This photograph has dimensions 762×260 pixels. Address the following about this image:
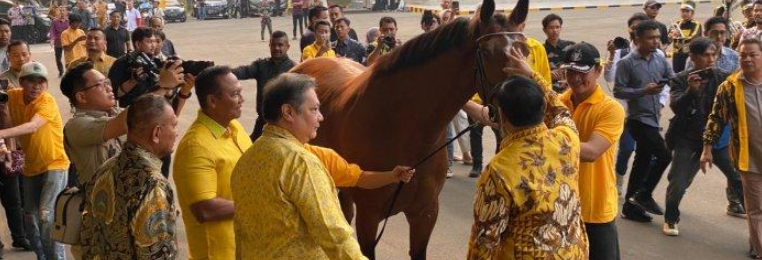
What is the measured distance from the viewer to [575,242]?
3730 millimetres

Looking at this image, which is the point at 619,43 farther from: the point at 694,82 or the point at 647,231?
the point at 647,231

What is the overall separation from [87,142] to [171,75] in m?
0.56

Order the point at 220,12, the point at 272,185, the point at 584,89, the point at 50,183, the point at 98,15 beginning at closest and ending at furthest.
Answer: the point at 272,185 → the point at 584,89 → the point at 50,183 → the point at 98,15 → the point at 220,12

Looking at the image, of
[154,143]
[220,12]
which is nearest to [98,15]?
[154,143]

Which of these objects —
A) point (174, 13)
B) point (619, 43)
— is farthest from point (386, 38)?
point (174, 13)

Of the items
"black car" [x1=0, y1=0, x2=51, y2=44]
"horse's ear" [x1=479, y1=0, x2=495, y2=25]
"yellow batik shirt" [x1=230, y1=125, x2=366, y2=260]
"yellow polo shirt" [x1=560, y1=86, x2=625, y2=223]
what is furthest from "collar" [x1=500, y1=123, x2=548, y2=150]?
"black car" [x1=0, y1=0, x2=51, y2=44]

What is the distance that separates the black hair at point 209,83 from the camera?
4043 mm

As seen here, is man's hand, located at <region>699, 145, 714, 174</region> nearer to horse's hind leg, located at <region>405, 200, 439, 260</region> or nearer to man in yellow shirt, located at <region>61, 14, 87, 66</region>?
horse's hind leg, located at <region>405, 200, 439, 260</region>

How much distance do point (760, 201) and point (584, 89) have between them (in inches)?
93.2

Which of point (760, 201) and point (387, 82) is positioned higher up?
point (387, 82)

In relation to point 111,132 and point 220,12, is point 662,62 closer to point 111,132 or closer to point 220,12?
point 111,132

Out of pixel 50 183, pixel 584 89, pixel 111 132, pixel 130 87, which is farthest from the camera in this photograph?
pixel 50 183

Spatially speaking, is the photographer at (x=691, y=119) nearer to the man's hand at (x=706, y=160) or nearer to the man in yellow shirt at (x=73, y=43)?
the man's hand at (x=706, y=160)

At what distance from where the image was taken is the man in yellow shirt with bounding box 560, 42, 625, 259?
4.91 meters
